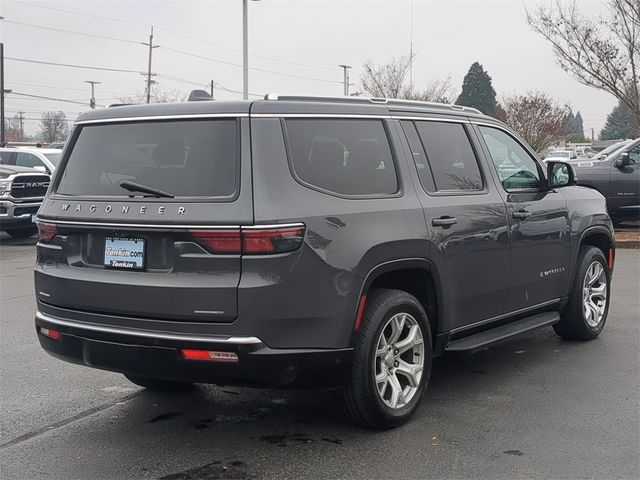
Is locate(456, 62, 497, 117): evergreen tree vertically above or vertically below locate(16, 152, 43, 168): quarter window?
above

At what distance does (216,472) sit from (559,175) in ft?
12.6

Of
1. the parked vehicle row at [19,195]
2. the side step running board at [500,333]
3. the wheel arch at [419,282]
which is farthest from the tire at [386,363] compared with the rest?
Answer: the parked vehicle row at [19,195]

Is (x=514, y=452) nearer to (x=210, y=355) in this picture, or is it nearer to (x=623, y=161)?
(x=210, y=355)

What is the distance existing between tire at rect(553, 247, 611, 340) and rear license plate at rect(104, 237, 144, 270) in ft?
12.8

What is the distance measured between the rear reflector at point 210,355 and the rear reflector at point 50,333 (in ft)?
3.08

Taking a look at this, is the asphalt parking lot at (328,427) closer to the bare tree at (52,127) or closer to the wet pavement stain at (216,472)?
the wet pavement stain at (216,472)

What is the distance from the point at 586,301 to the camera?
6.48 metres

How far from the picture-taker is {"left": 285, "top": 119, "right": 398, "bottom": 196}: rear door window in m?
4.11

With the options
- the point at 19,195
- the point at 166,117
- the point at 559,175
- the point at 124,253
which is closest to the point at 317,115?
the point at 166,117

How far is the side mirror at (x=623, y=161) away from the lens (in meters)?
13.9

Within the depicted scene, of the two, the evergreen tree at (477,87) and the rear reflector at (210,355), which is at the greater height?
the evergreen tree at (477,87)

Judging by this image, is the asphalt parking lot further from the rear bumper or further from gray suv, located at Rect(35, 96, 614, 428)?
the rear bumper

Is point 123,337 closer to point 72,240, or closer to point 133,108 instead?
point 72,240

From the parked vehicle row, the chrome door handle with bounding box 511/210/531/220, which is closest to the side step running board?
the chrome door handle with bounding box 511/210/531/220
